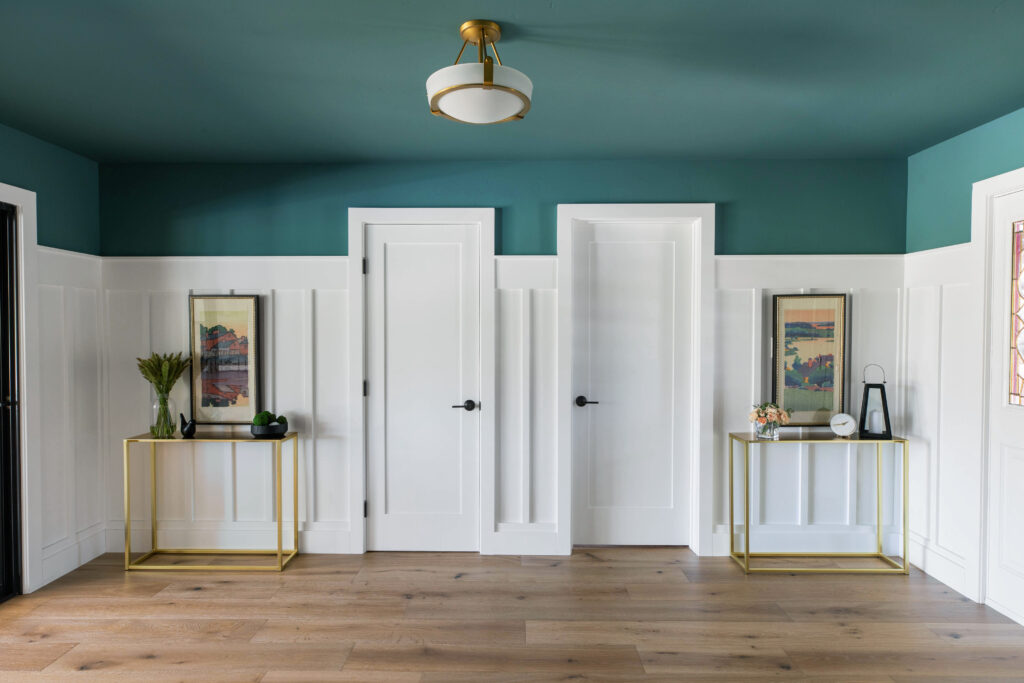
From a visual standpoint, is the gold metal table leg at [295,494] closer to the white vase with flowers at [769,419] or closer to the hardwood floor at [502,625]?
the hardwood floor at [502,625]

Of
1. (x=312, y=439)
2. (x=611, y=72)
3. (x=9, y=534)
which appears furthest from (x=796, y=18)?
(x=9, y=534)

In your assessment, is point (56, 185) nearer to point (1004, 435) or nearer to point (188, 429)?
point (188, 429)

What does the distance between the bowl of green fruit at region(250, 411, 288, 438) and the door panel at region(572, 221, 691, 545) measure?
1811 mm

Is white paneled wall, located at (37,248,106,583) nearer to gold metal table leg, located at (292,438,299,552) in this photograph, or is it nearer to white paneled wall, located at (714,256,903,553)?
gold metal table leg, located at (292,438,299,552)

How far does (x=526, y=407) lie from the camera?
373 centimetres

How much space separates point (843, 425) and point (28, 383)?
15.0 feet

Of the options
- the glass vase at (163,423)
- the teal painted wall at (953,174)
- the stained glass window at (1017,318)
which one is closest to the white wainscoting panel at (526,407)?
the glass vase at (163,423)

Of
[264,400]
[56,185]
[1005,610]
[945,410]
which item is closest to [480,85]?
[264,400]

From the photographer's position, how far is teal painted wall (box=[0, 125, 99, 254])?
123 inches

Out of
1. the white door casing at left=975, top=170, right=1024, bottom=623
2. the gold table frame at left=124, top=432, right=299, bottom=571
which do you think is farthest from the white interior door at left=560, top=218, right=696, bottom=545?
the gold table frame at left=124, top=432, right=299, bottom=571

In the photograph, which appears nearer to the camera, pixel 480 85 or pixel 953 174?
pixel 480 85

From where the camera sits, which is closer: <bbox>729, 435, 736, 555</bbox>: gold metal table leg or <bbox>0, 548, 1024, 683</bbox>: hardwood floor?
<bbox>0, 548, 1024, 683</bbox>: hardwood floor

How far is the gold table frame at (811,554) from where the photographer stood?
11.3 ft

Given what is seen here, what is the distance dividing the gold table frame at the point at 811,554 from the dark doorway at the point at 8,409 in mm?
3989
